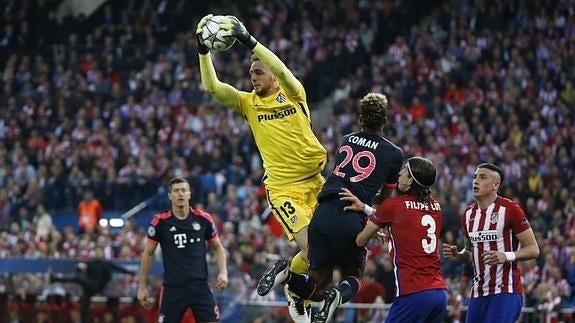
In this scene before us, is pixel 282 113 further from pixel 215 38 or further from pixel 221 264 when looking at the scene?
pixel 221 264

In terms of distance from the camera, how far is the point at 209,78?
38.3ft

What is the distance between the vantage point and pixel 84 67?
107 feet

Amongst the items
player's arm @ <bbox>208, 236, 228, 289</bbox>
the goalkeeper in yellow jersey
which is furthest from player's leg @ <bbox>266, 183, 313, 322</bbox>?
player's arm @ <bbox>208, 236, 228, 289</bbox>

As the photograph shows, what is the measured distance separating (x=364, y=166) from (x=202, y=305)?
3.91 m

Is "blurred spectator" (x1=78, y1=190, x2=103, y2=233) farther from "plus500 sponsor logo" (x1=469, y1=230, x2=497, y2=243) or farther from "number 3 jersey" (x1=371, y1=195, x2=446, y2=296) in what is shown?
"number 3 jersey" (x1=371, y1=195, x2=446, y2=296)

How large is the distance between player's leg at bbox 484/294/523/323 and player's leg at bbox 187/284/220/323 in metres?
3.62

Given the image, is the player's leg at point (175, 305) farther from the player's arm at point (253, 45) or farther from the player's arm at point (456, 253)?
the player's arm at point (253, 45)

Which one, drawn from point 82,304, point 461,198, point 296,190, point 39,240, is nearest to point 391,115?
point 461,198

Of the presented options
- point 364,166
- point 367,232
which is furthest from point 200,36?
point 367,232

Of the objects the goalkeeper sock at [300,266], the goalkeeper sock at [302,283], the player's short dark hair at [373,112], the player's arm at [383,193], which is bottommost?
the goalkeeper sock at [302,283]

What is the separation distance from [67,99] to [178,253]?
16966mm

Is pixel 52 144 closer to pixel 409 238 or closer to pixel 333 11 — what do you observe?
pixel 333 11

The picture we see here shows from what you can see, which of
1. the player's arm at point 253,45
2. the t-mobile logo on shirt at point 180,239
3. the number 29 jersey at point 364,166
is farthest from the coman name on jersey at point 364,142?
the t-mobile logo on shirt at point 180,239

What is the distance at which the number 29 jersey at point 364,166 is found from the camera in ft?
36.7
